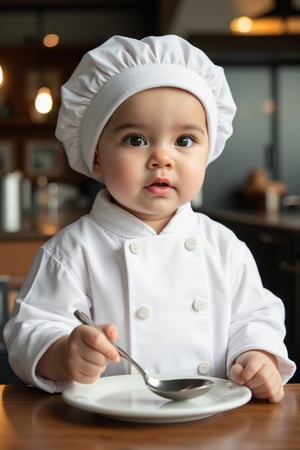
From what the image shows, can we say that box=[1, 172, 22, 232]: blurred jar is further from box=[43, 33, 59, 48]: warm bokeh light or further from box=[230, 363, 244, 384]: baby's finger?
box=[43, 33, 59, 48]: warm bokeh light

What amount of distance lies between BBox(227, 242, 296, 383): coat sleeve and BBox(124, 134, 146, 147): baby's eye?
21 cm

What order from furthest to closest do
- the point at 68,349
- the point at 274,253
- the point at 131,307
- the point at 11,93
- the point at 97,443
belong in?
the point at 11,93, the point at 274,253, the point at 131,307, the point at 68,349, the point at 97,443

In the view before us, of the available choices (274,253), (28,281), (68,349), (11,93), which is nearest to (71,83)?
(28,281)

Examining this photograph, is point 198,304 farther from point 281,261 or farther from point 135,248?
point 281,261

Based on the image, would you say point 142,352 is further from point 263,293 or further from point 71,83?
point 71,83

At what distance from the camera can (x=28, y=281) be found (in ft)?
3.37

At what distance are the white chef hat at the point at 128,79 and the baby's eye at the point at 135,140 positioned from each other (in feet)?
0.15

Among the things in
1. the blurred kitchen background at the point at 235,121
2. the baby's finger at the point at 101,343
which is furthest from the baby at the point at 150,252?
the blurred kitchen background at the point at 235,121

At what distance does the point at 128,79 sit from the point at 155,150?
102 millimetres

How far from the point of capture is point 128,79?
1.00 m

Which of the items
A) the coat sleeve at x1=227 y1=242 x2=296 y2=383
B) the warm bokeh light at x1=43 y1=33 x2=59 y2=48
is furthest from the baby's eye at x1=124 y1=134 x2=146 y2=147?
the warm bokeh light at x1=43 y1=33 x2=59 y2=48

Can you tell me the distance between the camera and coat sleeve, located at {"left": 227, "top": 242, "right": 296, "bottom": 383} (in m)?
0.99

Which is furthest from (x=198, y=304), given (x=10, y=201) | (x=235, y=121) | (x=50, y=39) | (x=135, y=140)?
(x=50, y=39)

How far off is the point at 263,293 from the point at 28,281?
0.30 metres
